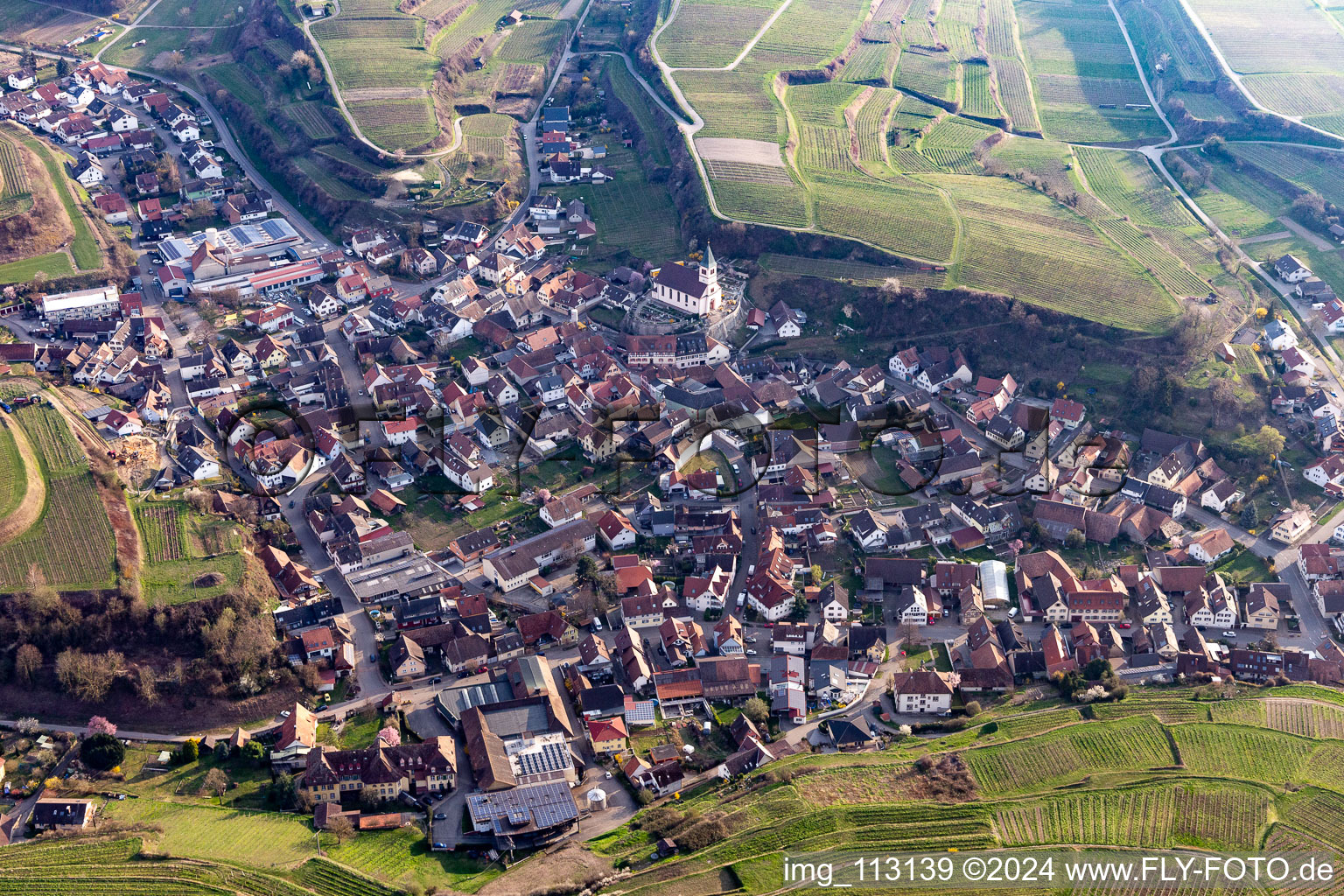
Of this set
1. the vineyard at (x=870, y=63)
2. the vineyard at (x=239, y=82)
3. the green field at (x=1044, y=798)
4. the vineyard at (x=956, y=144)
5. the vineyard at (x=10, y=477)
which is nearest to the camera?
the green field at (x=1044, y=798)

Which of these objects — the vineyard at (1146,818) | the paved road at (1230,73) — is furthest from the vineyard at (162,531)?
the paved road at (1230,73)

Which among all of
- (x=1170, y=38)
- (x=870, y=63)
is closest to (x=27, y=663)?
(x=870, y=63)

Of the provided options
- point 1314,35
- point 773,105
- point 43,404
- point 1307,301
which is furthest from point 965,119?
point 43,404

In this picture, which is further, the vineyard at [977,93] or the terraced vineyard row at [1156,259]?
the vineyard at [977,93]

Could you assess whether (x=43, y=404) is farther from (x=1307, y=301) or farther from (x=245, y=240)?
(x=1307, y=301)

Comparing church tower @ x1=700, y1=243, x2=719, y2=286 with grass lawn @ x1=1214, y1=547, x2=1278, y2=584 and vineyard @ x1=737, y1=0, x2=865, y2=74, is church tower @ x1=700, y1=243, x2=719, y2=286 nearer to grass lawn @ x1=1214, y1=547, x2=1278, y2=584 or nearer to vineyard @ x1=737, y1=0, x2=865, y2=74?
vineyard @ x1=737, y1=0, x2=865, y2=74

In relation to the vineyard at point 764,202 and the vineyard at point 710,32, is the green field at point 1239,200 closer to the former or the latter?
the vineyard at point 764,202

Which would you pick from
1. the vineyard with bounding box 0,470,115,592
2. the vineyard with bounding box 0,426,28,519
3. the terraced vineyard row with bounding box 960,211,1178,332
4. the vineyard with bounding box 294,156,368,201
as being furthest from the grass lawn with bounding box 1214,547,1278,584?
the vineyard with bounding box 294,156,368,201
